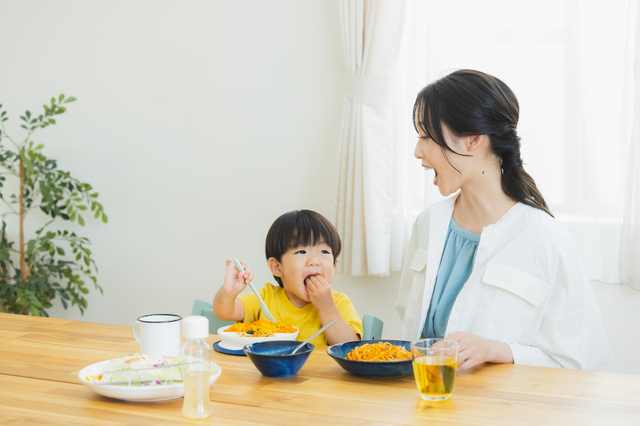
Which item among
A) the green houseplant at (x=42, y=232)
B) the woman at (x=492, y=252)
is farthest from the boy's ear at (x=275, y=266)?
the green houseplant at (x=42, y=232)

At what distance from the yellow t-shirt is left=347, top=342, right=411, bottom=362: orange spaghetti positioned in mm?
479

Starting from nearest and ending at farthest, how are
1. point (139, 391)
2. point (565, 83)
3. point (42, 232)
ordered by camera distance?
1. point (139, 391)
2. point (565, 83)
3. point (42, 232)

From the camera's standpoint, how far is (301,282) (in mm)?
1708

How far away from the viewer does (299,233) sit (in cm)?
174

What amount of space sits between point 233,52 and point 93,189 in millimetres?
1114

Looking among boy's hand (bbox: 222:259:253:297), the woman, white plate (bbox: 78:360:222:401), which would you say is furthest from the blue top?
white plate (bbox: 78:360:222:401)

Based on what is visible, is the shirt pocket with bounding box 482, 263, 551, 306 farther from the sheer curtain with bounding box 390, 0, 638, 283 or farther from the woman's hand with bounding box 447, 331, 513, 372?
the sheer curtain with bounding box 390, 0, 638, 283

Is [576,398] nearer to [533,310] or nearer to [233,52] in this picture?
[533,310]

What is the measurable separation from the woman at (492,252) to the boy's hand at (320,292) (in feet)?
1.01

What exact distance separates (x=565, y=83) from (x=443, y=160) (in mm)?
996

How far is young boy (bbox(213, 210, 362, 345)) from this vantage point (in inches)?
63.6

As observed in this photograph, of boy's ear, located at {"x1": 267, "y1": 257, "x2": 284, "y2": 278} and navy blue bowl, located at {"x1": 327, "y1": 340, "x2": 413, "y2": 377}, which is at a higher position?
boy's ear, located at {"x1": 267, "y1": 257, "x2": 284, "y2": 278}

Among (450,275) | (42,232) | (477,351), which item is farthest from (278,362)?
(42,232)

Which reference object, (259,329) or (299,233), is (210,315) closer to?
(299,233)
